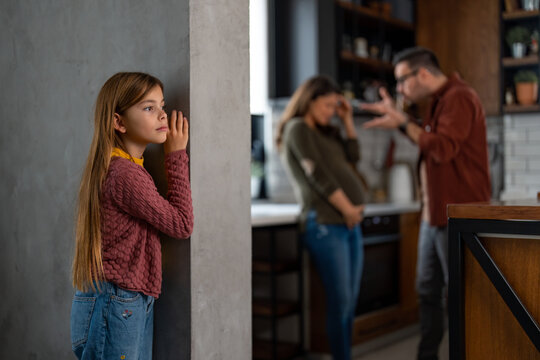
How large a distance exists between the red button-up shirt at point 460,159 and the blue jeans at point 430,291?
0.38 ft

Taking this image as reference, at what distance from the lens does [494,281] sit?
1.82 meters

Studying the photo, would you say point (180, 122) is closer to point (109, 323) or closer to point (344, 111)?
point (109, 323)

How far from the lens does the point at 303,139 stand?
9.75 feet

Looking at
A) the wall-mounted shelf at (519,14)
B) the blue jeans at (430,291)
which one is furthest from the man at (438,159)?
the wall-mounted shelf at (519,14)

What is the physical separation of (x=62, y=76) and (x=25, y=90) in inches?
9.7

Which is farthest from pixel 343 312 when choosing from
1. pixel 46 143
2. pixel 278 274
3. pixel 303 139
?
pixel 46 143

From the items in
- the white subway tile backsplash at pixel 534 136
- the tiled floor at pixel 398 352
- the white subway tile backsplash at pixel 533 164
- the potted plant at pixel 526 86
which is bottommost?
the tiled floor at pixel 398 352

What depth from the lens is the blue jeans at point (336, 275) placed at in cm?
294

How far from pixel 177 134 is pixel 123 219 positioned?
270 mm

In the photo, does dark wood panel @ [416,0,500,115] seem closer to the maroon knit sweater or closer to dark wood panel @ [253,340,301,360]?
dark wood panel @ [253,340,301,360]

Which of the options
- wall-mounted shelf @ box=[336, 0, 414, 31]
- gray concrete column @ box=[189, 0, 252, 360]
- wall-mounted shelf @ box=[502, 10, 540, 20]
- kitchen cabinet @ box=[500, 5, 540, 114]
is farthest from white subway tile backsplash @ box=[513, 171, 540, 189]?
gray concrete column @ box=[189, 0, 252, 360]

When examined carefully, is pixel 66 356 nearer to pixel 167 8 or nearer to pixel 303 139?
pixel 167 8

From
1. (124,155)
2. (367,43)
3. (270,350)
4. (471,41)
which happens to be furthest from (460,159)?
(367,43)

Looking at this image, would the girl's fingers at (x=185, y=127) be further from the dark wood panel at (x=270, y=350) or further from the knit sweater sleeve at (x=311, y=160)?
the dark wood panel at (x=270, y=350)
